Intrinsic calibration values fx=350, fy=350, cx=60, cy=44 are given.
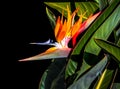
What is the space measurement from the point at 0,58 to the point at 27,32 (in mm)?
191

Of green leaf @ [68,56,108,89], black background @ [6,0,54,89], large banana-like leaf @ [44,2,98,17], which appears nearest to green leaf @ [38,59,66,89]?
green leaf @ [68,56,108,89]

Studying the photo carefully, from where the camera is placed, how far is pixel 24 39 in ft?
5.86

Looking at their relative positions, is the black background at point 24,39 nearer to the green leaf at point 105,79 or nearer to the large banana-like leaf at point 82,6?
the large banana-like leaf at point 82,6

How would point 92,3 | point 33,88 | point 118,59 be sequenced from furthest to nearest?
point 33,88 < point 92,3 < point 118,59

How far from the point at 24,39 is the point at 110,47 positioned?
971mm

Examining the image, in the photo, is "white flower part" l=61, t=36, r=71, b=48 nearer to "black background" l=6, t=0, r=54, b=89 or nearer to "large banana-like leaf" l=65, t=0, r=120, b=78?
"large banana-like leaf" l=65, t=0, r=120, b=78

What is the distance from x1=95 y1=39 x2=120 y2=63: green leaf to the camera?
2.78 feet

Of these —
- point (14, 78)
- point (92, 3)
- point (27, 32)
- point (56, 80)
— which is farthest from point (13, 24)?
point (56, 80)

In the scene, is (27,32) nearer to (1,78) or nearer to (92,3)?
(1,78)

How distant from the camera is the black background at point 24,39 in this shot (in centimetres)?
175

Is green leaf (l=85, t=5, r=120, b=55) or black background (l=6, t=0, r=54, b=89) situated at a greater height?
green leaf (l=85, t=5, r=120, b=55)

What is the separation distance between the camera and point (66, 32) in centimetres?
92

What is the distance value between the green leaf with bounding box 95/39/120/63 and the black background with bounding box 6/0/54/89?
0.87 metres

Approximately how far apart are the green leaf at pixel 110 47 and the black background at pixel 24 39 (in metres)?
0.87
